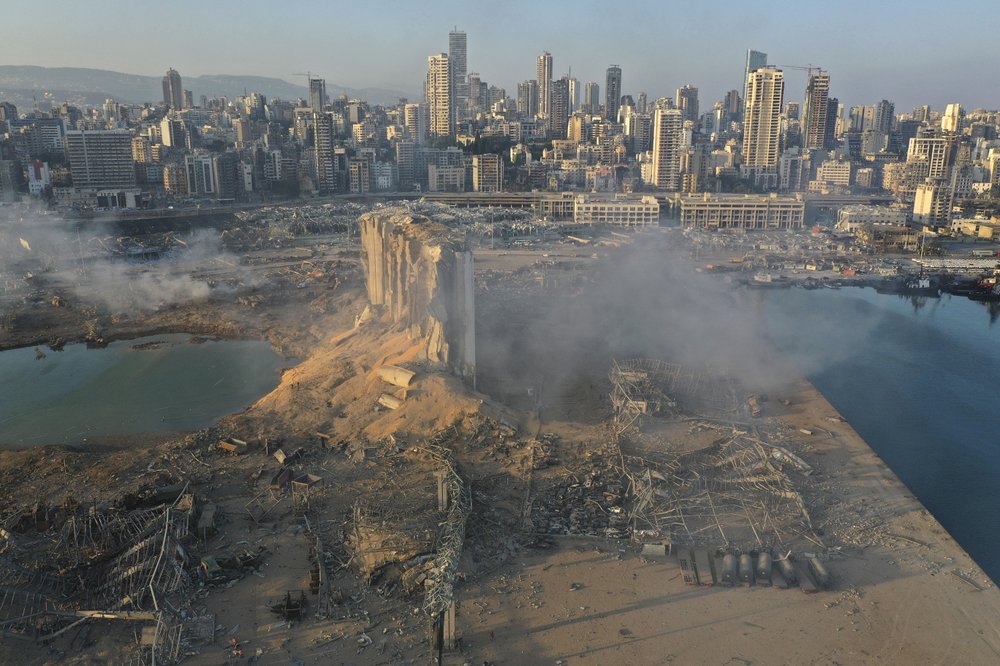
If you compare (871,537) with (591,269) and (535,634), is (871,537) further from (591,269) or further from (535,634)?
(591,269)

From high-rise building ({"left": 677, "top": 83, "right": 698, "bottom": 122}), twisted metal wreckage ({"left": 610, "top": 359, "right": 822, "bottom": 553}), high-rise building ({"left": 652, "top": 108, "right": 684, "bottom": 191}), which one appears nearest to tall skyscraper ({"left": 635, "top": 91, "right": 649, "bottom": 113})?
high-rise building ({"left": 677, "top": 83, "right": 698, "bottom": 122})

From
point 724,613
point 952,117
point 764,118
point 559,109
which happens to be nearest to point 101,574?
point 724,613

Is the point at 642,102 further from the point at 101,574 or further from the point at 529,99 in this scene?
the point at 101,574

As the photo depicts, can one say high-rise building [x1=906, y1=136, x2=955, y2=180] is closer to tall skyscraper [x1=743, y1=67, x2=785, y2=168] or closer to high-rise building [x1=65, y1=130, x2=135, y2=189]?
tall skyscraper [x1=743, y1=67, x2=785, y2=168]

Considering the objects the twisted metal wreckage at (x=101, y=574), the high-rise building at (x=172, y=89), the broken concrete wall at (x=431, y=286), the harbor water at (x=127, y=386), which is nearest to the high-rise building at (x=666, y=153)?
the broken concrete wall at (x=431, y=286)

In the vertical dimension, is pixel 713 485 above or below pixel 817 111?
below

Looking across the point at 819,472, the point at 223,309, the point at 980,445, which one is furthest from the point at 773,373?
the point at 223,309
